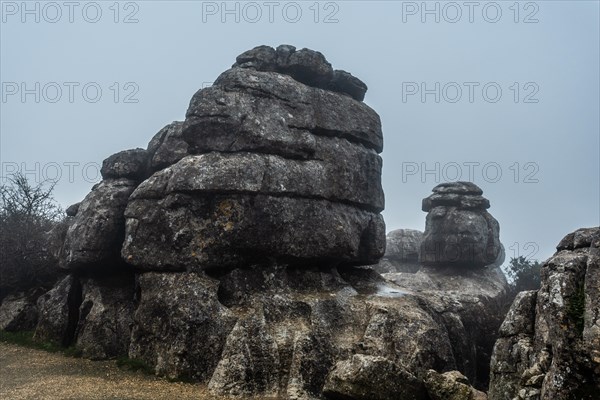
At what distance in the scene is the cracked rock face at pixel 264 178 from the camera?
31.0 m

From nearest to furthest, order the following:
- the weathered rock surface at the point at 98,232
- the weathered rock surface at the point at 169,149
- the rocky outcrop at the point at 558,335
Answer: the rocky outcrop at the point at 558,335
the weathered rock surface at the point at 98,232
the weathered rock surface at the point at 169,149

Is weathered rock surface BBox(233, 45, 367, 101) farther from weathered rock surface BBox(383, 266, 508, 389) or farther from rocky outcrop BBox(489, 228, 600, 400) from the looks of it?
rocky outcrop BBox(489, 228, 600, 400)

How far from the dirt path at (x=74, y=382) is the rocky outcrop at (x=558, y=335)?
13188 mm

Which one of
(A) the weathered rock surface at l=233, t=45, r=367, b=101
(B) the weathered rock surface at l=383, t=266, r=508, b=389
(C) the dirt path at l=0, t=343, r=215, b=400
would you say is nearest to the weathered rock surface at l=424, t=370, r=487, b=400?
(B) the weathered rock surface at l=383, t=266, r=508, b=389

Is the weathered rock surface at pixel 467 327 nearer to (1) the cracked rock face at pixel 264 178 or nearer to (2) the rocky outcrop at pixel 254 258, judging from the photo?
(2) the rocky outcrop at pixel 254 258

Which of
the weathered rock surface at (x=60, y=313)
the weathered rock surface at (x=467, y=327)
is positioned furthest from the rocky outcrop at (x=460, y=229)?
the weathered rock surface at (x=60, y=313)

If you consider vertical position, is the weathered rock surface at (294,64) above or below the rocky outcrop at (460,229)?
above

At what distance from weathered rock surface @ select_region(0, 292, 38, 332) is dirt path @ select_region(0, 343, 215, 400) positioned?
4820 mm

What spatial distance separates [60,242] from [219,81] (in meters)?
15.9

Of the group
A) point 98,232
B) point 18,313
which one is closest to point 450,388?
point 98,232

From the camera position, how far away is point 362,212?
37.0m

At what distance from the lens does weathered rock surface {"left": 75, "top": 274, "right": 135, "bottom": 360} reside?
30.9m

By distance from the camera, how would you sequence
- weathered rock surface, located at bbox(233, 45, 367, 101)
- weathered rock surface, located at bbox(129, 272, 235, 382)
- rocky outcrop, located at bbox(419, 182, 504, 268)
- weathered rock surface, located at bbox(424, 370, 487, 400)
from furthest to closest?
rocky outcrop, located at bbox(419, 182, 504, 268) → weathered rock surface, located at bbox(233, 45, 367, 101) → weathered rock surface, located at bbox(129, 272, 235, 382) → weathered rock surface, located at bbox(424, 370, 487, 400)

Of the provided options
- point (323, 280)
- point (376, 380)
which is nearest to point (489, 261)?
point (323, 280)
